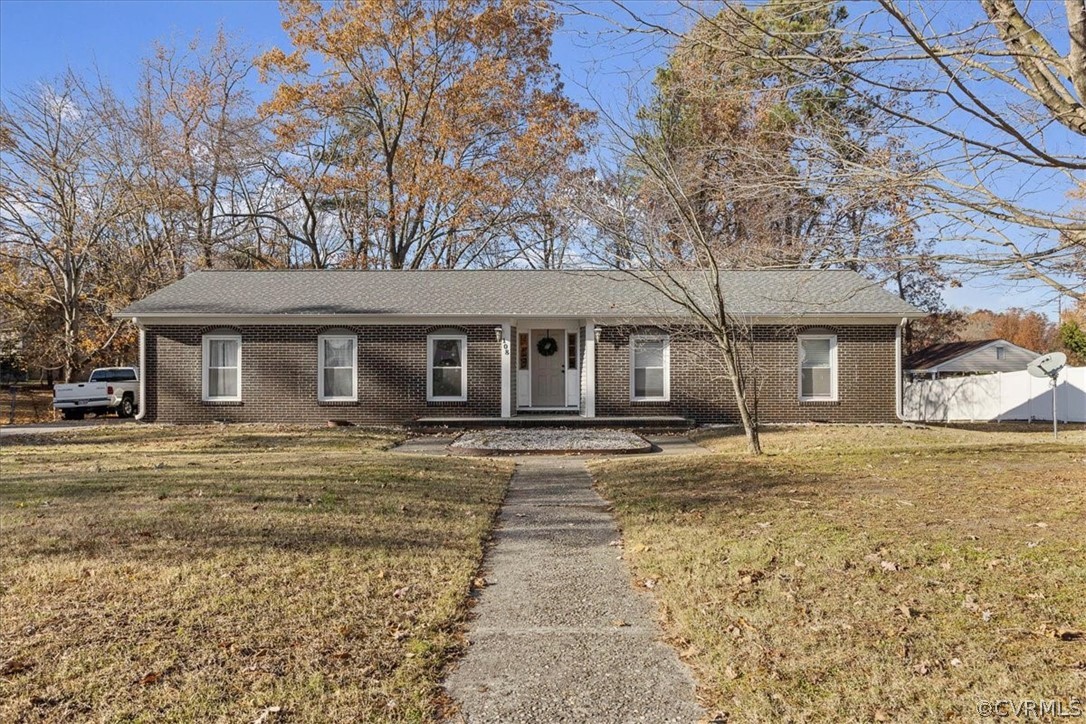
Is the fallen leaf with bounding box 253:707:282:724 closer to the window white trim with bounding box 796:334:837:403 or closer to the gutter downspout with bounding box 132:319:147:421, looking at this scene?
the window white trim with bounding box 796:334:837:403

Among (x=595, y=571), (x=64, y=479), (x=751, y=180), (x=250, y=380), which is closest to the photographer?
(x=595, y=571)

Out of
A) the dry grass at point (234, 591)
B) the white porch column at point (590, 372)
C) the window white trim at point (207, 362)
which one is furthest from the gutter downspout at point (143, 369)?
the white porch column at point (590, 372)

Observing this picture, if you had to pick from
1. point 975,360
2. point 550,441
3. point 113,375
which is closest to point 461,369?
point 550,441

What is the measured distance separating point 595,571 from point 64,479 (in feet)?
23.7

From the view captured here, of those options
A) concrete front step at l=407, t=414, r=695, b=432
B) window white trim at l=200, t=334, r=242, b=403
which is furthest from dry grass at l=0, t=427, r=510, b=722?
window white trim at l=200, t=334, r=242, b=403

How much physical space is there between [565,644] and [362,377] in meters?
15.0

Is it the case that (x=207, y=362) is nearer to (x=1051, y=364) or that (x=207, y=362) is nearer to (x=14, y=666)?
(x=14, y=666)

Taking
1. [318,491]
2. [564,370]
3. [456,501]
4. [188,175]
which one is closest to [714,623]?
[456,501]

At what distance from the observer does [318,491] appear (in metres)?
8.74

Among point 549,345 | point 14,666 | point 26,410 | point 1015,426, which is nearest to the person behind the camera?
point 14,666

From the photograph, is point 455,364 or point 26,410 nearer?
point 455,364

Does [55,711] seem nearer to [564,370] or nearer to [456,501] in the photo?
[456,501]

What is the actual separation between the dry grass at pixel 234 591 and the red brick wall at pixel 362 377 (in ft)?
27.3

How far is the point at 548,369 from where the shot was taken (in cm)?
1992
